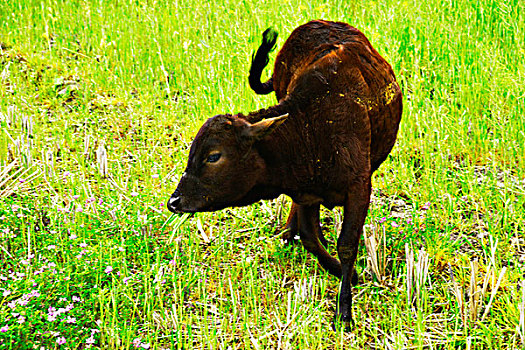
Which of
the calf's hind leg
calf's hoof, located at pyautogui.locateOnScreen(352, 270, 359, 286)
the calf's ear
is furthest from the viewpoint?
calf's hoof, located at pyautogui.locateOnScreen(352, 270, 359, 286)

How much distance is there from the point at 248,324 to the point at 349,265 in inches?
29.8

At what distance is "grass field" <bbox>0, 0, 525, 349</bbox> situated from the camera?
3.88m

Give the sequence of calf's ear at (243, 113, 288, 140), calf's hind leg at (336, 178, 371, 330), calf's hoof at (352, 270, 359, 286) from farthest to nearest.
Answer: calf's hoof at (352, 270, 359, 286), calf's hind leg at (336, 178, 371, 330), calf's ear at (243, 113, 288, 140)

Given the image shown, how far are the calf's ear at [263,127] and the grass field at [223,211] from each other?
3.51 ft

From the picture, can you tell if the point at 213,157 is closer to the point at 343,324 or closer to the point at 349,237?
the point at 349,237

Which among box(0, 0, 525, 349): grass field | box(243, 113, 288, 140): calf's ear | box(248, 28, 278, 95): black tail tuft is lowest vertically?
box(0, 0, 525, 349): grass field

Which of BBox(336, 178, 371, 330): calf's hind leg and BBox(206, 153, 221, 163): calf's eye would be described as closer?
BBox(206, 153, 221, 163): calf's eye

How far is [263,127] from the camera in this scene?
366 cm

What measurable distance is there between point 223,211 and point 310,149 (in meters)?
1.55

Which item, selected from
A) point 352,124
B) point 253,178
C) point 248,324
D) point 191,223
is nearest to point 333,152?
point 352,124

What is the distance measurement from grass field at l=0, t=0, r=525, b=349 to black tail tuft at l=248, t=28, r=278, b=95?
98cm

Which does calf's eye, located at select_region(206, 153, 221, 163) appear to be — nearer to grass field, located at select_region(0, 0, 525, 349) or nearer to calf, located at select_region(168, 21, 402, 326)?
calf, located at select_region(168, 21, 402, 326)

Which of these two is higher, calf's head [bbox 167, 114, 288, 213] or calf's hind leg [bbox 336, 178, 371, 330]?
calf's head [bbox 167, 114, 288, 213]

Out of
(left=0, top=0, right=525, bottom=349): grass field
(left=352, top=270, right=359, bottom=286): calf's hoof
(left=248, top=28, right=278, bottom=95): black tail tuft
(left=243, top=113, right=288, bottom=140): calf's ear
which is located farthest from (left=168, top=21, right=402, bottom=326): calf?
(left=0, top=0, right=525, bottom=349): grass field
